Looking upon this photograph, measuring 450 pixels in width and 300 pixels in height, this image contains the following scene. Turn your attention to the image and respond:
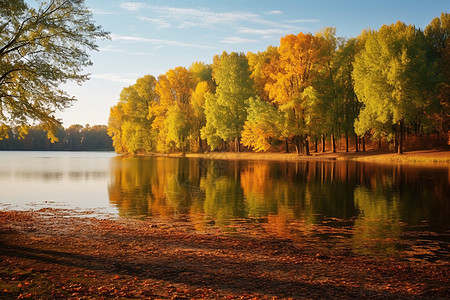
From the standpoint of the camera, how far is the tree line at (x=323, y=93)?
4653cm

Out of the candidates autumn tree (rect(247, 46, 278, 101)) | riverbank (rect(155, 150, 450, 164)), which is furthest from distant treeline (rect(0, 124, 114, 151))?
riverbank (rect(155, 150, 450, 164))

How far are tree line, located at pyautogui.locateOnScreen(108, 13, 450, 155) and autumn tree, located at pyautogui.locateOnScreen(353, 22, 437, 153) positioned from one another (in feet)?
0.38

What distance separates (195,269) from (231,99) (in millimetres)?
58422

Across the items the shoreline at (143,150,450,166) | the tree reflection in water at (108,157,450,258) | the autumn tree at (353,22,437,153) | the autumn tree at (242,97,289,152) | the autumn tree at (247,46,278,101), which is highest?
the autumn tree at (247,46,278,101)

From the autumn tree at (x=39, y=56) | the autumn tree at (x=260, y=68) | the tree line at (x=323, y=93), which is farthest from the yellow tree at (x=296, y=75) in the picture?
the autumn tree at (x=39, y=56)

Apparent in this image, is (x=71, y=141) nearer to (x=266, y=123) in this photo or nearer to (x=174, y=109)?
(x=174, y=109)

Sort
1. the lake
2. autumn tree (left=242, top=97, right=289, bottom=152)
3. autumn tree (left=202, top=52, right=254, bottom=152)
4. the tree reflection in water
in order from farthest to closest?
autumn tree (left=202, top=52, right=254, bottom=152), autumn tree (left=242, top=97, right=289, bottom=152), the tree reflection in water, the lake

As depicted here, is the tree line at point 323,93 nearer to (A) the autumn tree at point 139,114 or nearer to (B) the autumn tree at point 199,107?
(B) the autumn tree at point 199,107

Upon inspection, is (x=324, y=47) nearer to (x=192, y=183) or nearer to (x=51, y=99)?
(x=192, y=183)

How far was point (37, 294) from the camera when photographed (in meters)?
6.53

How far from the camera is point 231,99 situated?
65312 millimetres

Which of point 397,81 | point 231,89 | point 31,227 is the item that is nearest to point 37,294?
point 31,227

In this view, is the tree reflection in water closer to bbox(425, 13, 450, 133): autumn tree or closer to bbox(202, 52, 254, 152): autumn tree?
bbox(425, 13, 450, 133): autumn tree

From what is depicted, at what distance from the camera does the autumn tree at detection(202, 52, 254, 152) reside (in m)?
64.9
